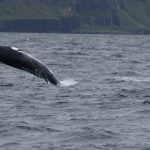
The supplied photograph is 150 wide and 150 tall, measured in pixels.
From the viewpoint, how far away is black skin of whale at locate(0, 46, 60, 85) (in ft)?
86.9

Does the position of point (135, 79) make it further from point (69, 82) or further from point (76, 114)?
point (76, 114)

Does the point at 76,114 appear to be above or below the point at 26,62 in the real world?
below

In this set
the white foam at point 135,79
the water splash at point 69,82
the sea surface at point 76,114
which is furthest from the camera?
the white foam at point 135,79

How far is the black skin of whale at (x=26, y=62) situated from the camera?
86.9 ft

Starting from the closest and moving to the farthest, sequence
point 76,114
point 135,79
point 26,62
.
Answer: point 26,62 < point 76,114 < point 135,79

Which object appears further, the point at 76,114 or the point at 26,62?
the point at 76,114

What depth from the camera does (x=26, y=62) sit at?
1054 inches

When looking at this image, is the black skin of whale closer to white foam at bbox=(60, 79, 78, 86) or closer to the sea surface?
the sea surface

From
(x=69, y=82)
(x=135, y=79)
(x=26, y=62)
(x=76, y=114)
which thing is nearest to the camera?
(x=26, y=62)

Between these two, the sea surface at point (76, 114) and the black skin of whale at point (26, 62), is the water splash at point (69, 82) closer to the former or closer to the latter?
the sea surface at point (76, 114)

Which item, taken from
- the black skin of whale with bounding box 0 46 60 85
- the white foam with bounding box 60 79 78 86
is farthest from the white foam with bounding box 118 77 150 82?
the black skin of whale with bounding box 0 46 60 85

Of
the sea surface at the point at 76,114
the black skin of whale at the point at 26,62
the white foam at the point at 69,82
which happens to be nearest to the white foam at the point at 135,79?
the sea surface at the point at 76,114

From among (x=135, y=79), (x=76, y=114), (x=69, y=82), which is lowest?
(x=69, y=82)

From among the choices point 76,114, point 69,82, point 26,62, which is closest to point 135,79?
point 69,82
